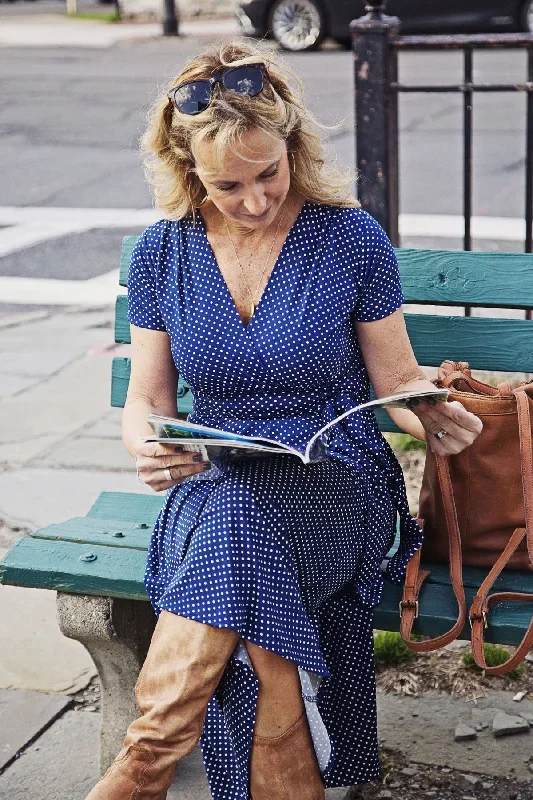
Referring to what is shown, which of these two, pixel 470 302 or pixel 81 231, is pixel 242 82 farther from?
pixel 81 231

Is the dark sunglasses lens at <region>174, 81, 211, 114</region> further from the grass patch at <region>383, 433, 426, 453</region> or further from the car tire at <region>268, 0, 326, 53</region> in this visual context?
the car tire at <region>268, 0, 326, 53</region>

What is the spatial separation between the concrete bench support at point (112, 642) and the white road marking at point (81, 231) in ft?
12.7

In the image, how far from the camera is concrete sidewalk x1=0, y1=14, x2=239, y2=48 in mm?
19750

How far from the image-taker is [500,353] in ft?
9.70

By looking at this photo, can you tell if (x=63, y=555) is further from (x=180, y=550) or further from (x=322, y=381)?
(x=322, y=381)

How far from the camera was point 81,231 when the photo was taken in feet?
27.3

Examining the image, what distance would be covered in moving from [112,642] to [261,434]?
0.62 m

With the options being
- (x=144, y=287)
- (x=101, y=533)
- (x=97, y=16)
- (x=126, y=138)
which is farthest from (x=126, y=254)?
(x=97, y=16)

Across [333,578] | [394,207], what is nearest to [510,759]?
[333,578]

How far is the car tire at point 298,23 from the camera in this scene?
1617 cm

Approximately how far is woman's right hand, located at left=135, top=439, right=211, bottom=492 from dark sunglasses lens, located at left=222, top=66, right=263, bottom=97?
74cm

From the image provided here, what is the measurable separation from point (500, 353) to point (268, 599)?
0.99 metres

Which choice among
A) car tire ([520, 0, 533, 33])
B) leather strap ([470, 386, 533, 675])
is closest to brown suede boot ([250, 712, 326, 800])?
leather strap ([470, 386, 533, 675])

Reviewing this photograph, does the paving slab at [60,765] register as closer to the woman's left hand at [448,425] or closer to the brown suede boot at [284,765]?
the brown suede boot at [284,765]
